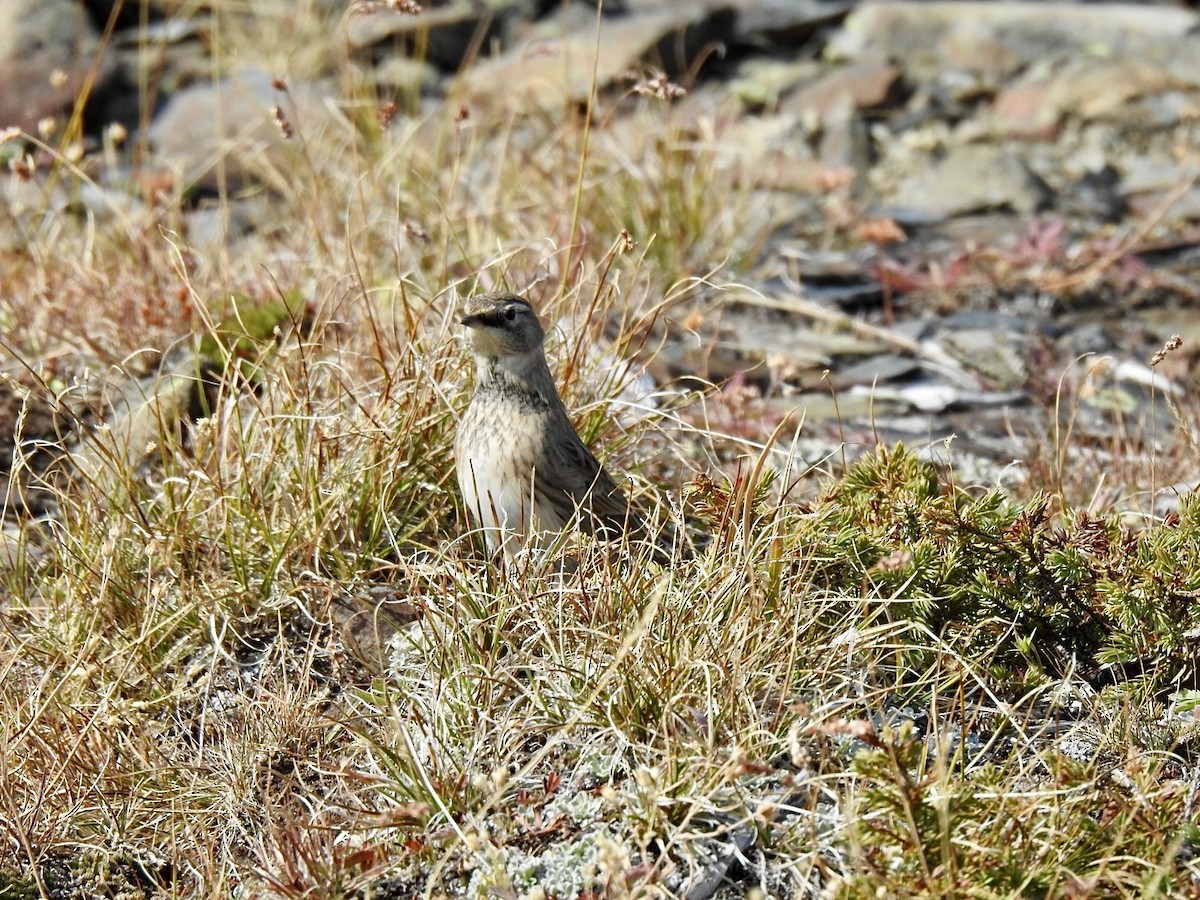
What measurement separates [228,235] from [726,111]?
136 inches

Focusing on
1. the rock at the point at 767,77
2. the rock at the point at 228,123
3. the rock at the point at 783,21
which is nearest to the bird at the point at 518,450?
the rock at the point at 228,123

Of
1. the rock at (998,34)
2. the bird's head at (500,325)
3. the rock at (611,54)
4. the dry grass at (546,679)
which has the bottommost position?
the rock at (998,34)

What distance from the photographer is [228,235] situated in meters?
8.29

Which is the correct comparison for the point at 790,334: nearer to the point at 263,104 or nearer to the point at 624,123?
the point at 624,123

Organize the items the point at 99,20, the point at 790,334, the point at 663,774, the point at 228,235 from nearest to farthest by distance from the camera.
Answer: the point at 663,774 → the point at 790,334 → the point at 228,235 → the point at 99,20

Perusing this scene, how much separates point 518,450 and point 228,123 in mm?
5860

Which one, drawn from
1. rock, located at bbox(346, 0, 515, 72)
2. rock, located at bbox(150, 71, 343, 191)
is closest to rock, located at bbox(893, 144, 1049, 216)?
rock, located at bbox(346, 0, 515, 72)

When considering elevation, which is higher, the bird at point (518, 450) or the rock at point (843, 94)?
the bird at point (518, 450)

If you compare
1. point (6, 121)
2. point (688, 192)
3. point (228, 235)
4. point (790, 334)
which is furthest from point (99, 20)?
point (790, 334)

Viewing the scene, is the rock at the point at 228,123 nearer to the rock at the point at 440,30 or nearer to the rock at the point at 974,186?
the rock at the point at 440,30

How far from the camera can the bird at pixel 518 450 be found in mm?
4945

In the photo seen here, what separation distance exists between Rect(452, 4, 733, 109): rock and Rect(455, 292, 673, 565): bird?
478cm

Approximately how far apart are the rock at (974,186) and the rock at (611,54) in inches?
66.7

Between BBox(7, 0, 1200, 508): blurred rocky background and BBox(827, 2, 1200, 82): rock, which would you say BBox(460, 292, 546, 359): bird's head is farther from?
BBox(827, 2, 1200, 82): rock
